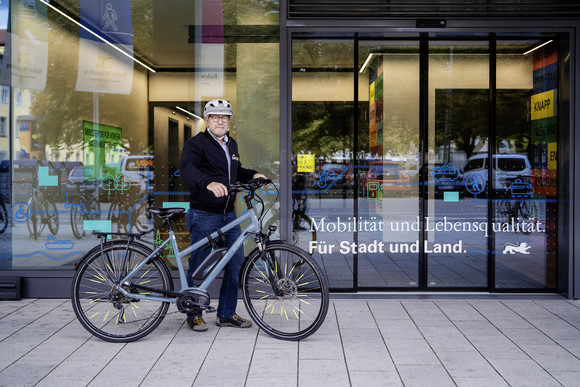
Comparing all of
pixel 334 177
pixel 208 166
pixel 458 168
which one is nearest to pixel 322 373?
pixel 208 166

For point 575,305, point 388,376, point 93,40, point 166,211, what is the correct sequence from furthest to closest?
1. point 93,40
2. point 575,305
3. point 166,211
4. point 388,376

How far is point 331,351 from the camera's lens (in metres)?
→ 4.36

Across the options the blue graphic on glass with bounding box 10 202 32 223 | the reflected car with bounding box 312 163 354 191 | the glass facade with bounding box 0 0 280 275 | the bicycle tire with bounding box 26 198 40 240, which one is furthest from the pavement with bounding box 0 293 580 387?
the reflected car with bounding box 312 163 354 191

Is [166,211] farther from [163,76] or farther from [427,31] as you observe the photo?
[427,31]

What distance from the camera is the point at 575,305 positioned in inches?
232

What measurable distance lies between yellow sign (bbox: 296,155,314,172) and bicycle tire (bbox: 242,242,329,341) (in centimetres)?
192

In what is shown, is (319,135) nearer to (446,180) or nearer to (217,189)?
(446,180)

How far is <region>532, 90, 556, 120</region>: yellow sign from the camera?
250 inches

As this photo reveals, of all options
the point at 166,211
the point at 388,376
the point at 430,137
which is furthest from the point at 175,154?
the point at 388,376

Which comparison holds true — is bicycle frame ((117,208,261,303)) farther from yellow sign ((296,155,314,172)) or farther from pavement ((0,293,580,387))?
yellow sign ((296,155,314,172))

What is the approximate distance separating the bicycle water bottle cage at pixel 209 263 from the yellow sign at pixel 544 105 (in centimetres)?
388

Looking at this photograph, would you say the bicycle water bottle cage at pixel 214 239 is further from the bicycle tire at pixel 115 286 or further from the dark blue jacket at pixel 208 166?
the bicycle tire at pixel 115 286

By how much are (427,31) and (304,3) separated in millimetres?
1344

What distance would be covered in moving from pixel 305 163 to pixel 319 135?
340 mm
